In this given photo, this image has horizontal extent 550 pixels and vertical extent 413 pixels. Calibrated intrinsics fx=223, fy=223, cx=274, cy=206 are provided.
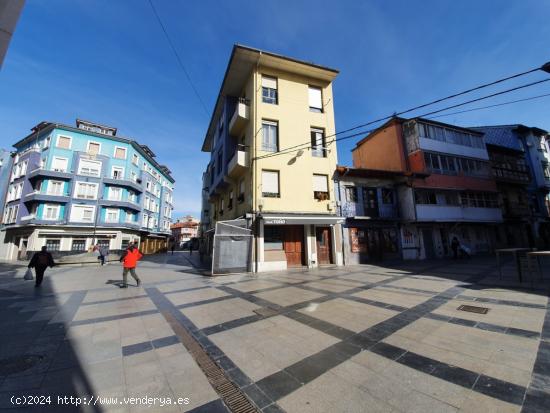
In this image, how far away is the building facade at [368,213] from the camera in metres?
16.0

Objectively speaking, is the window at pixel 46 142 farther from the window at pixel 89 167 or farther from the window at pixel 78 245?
the window at pixel 78 245

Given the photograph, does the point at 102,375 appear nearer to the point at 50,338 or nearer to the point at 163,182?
the point at 50,338

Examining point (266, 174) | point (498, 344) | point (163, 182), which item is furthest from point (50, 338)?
point (163, 182)

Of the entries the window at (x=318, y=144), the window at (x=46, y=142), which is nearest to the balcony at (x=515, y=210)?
the window at (x=318, y=144)

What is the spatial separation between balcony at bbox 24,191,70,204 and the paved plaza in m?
27.2

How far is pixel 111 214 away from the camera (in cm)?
2991

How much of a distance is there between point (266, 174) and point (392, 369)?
1181 cm

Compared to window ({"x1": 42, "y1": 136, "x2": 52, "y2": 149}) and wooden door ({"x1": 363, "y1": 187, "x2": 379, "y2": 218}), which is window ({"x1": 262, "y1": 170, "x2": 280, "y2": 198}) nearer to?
wooden door ({"x1": 363, "y1": 187, "x2": 379, "y2": 218})

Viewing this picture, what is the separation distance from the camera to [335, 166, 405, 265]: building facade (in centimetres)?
1598

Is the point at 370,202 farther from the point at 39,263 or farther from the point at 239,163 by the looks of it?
the point at 39,263

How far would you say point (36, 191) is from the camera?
26.7 meters

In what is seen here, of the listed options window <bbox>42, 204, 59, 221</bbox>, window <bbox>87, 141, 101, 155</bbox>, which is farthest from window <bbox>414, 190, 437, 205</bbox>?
window <bbox>42, 204, 59, 221</bbox>

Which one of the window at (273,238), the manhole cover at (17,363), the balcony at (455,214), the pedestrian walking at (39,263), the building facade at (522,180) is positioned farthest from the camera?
the building facade at (522,180)

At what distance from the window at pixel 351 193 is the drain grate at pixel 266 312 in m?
12.4
